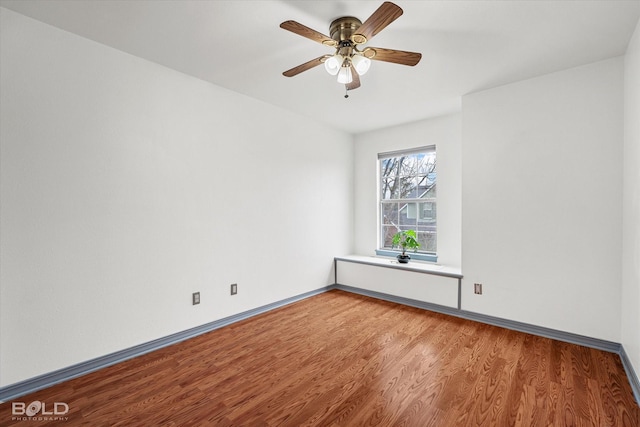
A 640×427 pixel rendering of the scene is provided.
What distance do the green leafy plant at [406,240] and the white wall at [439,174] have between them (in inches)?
13.0

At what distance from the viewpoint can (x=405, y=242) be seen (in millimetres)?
3992

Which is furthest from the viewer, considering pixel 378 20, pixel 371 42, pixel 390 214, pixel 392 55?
pixel 390 214

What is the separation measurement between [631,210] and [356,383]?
7.82ft

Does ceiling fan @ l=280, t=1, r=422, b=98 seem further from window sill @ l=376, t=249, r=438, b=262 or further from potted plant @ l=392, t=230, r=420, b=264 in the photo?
window sill @ l=376, t=249, r=438, b=262

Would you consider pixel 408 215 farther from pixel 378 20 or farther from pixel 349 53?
pixel 378 20

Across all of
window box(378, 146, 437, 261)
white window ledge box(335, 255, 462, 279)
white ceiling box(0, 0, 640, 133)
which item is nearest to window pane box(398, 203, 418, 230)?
window box(378, 146, 437, 261)

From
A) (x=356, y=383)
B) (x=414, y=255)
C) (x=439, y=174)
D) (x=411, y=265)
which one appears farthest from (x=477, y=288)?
(x=356, y=383)

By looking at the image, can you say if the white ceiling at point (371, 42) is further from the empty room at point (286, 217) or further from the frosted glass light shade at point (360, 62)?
the frosted glass light shade at point (360, 62)

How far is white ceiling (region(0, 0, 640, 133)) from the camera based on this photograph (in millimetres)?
1821

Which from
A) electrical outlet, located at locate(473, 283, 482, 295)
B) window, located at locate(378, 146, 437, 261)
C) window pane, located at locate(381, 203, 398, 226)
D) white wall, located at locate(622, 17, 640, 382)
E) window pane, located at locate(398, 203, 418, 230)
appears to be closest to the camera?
white wall, located at locate(622, 17, 640, 382)

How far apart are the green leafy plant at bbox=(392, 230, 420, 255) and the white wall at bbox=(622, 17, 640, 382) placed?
2.03 m

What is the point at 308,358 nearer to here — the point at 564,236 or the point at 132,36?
the point at 564,236

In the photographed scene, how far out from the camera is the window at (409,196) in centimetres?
409

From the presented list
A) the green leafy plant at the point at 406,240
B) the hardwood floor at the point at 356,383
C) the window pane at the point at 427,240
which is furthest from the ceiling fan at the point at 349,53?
the window pane at the point at 427,240
